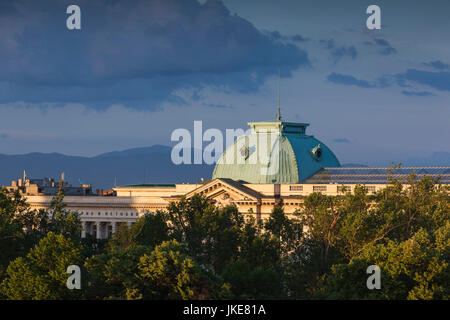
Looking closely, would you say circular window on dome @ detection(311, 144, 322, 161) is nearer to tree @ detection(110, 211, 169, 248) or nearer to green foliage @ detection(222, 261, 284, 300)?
tree @ detection(110, 211, 169, 248)

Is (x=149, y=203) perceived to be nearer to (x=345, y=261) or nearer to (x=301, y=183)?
(x=301, y=183)

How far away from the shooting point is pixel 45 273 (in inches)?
3423

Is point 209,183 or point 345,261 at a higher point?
point 209,183

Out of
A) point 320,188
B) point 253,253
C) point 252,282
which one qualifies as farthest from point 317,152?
point 252,282

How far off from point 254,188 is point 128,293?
59114 millimetres

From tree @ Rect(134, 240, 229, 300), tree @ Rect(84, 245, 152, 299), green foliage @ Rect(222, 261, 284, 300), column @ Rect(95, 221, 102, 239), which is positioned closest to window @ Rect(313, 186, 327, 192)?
column @ Rect(95, 221, 102, 239)

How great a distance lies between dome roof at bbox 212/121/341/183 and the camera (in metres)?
142

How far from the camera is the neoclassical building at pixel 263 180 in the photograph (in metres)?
134

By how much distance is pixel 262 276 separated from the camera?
8550cm
